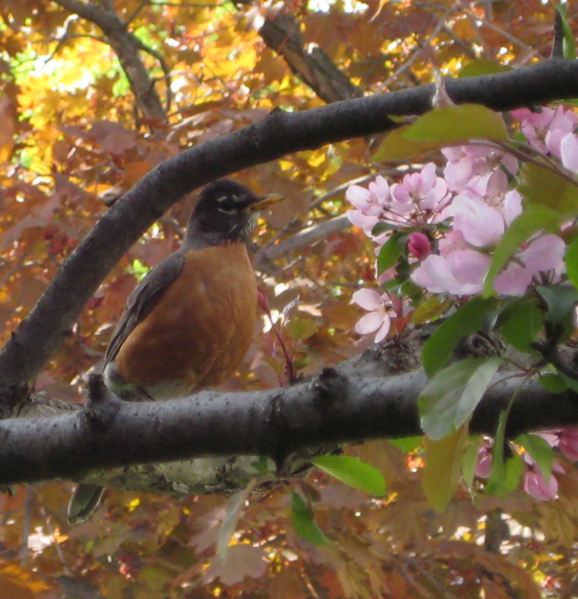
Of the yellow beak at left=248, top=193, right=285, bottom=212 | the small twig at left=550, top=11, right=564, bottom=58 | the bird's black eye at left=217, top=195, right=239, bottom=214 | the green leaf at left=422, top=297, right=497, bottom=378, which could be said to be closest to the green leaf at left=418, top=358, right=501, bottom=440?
the green leaf at left=422, top=297, right=497, bottom=378

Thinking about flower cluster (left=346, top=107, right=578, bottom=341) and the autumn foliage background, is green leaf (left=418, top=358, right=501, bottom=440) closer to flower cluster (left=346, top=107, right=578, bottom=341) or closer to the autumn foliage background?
flower cluster (left=346, top=107, right=578, bottom=341)

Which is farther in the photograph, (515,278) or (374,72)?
(374,72)

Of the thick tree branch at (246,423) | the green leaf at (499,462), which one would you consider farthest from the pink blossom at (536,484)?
the thick tree branch at (246,423)

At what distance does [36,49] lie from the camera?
593 centimetres

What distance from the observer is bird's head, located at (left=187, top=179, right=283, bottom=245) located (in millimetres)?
3381

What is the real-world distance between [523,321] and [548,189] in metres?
0.14

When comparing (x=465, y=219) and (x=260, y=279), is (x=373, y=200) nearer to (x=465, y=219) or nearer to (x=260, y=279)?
(x=465, y=219)

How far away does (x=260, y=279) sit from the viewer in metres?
3.90

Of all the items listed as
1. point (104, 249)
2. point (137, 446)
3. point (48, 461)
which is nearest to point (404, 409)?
point (137, 446)

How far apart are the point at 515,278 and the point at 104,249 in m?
1.24

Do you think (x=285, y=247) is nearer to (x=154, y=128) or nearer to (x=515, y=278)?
(x=154, y=128)

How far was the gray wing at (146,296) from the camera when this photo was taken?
309 cm

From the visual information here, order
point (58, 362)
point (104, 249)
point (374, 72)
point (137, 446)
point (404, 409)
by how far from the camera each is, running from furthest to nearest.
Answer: point (374, 72)
point (58, 362)
point (104, 249)
point (137, 446)
point (404, 409)

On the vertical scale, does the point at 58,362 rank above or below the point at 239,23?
below
